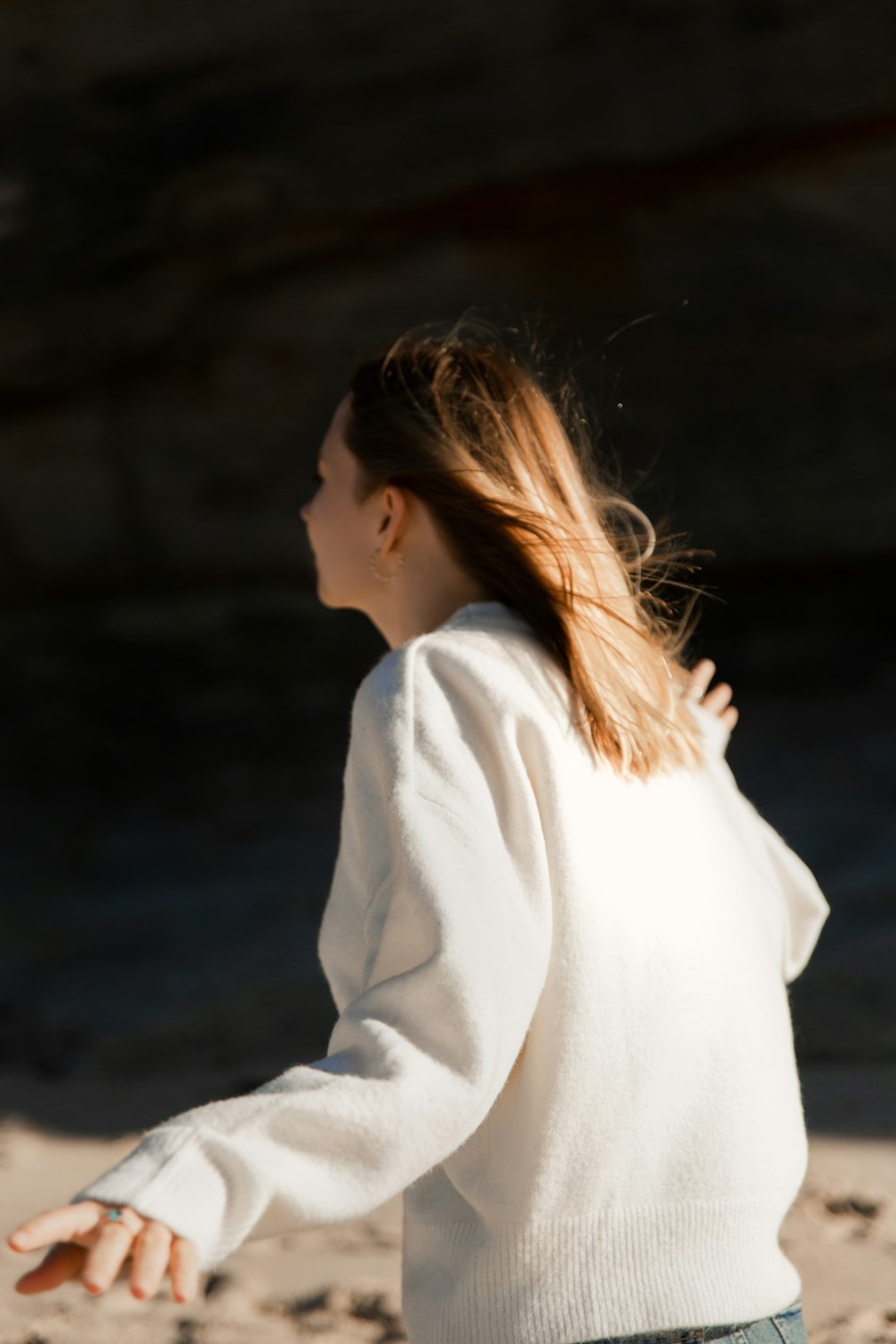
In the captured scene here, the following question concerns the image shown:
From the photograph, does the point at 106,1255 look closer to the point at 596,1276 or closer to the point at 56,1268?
the point at 56,1268

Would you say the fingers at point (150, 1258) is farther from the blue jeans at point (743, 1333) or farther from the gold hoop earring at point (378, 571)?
the gold hoop earring at point (378, 571)

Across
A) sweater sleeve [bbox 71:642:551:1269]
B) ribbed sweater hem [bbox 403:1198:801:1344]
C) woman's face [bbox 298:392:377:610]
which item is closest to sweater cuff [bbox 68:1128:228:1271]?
sweater sleeve [bbox 71:642:551:1269]

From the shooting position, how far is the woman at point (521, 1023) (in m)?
0.91

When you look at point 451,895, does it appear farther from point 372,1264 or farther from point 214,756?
point 214,756

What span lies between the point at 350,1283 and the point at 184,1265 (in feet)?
5.79

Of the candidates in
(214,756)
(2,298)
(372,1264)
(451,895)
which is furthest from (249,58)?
(451,895)

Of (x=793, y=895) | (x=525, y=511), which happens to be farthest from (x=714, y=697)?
(x=525, y=511)

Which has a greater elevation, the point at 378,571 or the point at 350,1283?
the point at 378,571

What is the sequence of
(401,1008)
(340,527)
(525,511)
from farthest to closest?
1. (340,527)
2. (525,511)
3. (401,1008)

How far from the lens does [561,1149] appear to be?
1058 millimetres

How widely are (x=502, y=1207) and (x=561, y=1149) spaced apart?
0.06m

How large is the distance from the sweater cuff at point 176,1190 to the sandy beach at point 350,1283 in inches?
62.9

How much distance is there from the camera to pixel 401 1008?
97 centimetres

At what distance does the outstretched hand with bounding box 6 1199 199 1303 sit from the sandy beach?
5.29 ft
